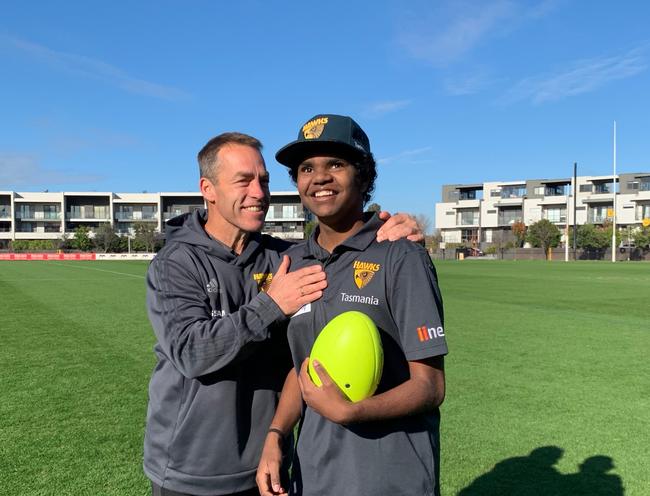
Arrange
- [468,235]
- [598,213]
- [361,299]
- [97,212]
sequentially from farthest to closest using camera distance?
[468,235] < [97,212] < [598,213] < [361,299]

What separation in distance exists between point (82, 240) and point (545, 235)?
228 feet

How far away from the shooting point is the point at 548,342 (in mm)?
9969

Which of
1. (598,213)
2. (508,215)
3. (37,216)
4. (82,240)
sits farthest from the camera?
(508,215)

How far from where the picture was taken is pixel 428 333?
1.86 m

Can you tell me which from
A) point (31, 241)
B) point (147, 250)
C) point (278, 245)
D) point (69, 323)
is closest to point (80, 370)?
point (69, 323)

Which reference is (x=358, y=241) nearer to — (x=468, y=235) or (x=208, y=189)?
(x=208, y=189)

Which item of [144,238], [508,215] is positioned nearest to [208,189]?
[144,238]

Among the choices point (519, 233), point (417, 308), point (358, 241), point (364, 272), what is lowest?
point (417, 308)

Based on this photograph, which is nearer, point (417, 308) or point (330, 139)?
point (417, 308)

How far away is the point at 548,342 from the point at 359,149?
353 inches

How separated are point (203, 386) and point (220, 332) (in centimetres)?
38

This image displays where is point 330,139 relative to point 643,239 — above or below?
above

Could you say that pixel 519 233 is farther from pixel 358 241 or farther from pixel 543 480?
pixel 358 241

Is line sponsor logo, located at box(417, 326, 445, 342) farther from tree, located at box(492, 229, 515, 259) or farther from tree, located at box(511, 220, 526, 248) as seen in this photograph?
tree, located at box(511, 220, 526, 248)
